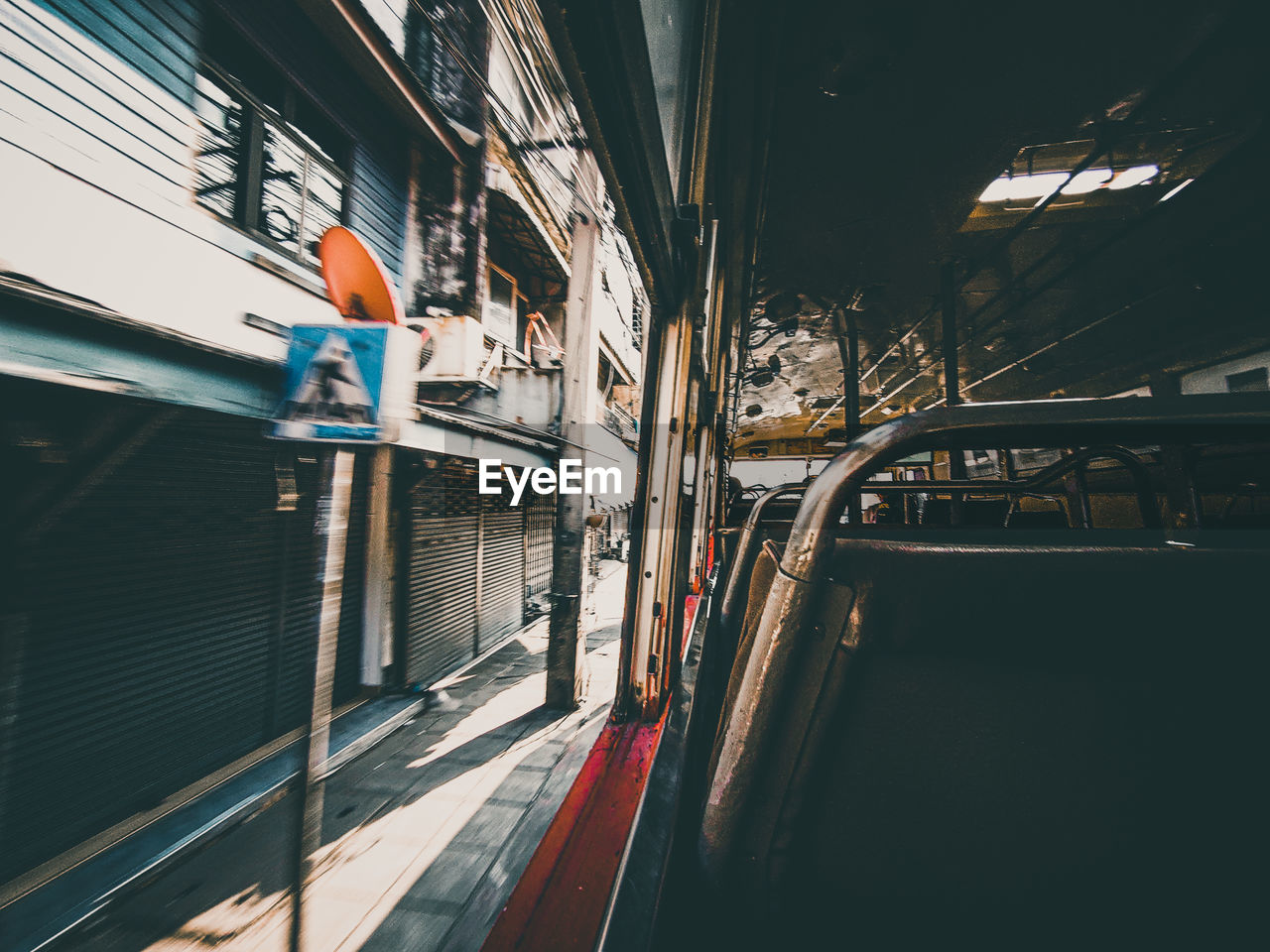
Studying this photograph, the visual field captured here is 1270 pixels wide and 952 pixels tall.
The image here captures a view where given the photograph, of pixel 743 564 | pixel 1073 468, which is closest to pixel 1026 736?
pixel 743 564

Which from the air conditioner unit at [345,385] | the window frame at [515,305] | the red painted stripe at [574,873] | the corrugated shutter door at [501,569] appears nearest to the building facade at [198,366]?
the corrugated shutter door at [501,569]

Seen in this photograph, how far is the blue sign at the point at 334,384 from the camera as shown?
4.62ft

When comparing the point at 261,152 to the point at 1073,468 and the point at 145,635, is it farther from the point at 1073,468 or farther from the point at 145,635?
the point at 1073,468

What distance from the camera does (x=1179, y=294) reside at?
18.1ft

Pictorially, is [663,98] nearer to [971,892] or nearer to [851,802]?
[851,802]

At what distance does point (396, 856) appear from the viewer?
3.23m

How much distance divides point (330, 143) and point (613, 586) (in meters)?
10.0

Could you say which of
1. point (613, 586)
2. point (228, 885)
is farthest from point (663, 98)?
point (613, 586)

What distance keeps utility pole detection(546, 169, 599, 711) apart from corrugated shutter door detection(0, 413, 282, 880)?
258 centimetres

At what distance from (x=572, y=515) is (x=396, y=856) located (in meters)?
3.03

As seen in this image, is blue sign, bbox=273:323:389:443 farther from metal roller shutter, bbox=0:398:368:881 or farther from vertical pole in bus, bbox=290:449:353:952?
metal roller shutter, bbox=0:398:368:881

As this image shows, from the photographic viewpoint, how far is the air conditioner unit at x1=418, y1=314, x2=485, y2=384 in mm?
5824

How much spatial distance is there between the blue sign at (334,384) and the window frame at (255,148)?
369 cm

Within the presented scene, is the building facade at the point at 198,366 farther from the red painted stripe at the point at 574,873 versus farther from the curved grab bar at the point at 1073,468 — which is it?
the red painted stripe at the point at 574,873
